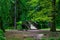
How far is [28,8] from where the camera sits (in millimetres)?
32875

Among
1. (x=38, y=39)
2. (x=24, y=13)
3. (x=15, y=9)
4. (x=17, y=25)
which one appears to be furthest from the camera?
(x=17, y=25)

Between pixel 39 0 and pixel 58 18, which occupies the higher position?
pixel 39 0

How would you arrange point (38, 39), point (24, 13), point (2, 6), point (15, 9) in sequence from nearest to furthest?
point (38, 39), point (2, 6), point (24, 13), point (15, 9)

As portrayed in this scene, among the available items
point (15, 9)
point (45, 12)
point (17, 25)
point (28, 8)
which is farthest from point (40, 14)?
point (17, 25)

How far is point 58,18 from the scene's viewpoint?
24469 millimetres

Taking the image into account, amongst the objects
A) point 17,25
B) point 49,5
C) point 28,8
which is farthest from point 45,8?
point 17,25

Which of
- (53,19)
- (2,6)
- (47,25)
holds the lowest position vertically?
(47,25)

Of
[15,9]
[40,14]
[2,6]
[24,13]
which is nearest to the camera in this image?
[2,6]

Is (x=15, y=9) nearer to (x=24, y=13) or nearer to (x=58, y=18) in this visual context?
(x=24, y=13)

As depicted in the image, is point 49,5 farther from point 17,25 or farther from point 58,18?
point 17,25

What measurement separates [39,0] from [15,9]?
14145mm

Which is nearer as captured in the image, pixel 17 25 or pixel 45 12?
pixel 45 12

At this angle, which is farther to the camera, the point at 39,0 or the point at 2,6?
the point at 39,0

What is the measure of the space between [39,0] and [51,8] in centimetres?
149
